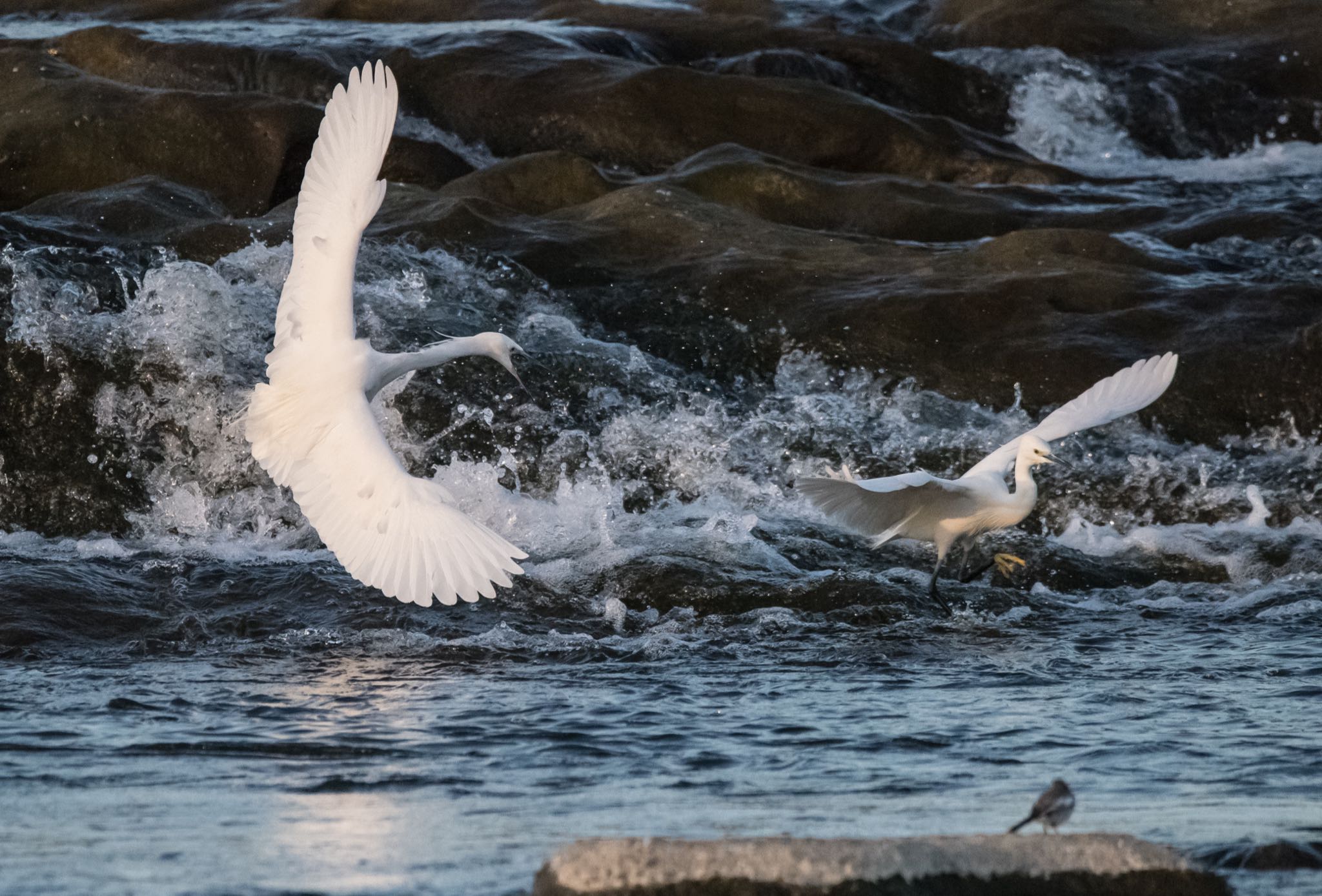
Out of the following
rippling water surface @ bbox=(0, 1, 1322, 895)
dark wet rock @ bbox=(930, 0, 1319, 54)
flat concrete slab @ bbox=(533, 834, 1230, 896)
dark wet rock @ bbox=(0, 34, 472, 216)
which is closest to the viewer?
flat concrete slab @ bbox=(533, 834, 1230, 896)

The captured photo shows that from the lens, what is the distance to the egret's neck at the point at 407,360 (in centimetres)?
634

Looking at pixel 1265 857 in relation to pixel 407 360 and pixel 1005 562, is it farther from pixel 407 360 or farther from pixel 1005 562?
pixel 1005 562

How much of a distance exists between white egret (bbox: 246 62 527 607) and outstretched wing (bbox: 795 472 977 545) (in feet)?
3.97

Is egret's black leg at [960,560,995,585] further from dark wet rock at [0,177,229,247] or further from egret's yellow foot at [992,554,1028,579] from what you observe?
dark wet rock at [0,177,229,247]

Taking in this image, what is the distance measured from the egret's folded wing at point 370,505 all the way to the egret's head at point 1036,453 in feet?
8.42

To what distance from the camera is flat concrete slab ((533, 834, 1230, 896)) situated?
3129mm

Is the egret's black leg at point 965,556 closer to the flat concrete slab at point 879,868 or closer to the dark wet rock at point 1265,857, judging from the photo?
the dark wet rock at point 1265,857

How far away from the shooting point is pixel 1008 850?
10.8 ft

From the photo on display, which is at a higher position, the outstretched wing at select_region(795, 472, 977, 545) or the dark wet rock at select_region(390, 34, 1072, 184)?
the dark wet rock at select_region(390, 34, 1072, 184)

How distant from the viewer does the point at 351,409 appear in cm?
607

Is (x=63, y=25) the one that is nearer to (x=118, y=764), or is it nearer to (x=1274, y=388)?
(x=1274, y=388)

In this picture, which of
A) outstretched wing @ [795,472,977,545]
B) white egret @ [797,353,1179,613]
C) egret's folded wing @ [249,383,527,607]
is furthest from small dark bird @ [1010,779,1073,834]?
white egret @ [797,353,1179,613]

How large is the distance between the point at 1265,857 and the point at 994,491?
11.1ft

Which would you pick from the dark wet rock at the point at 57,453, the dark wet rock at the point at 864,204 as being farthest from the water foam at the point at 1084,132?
the dark wet rock at the point at 57,453
